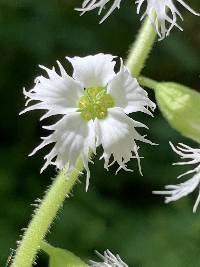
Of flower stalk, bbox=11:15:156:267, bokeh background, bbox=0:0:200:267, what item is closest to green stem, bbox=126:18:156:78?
flower stalk, bbox=11:15:156:267

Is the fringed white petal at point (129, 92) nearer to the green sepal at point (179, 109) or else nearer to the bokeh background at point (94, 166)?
the green sepal at point (179, 109)

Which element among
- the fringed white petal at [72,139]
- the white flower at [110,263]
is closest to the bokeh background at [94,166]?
the white flower at [110,263]

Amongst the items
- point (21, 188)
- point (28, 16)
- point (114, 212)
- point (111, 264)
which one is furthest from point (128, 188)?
point (111, 264)

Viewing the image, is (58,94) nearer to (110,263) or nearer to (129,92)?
(129,92)

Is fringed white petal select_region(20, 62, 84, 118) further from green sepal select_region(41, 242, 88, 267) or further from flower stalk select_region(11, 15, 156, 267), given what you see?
green sepal select_region(41, 242, 88, 267)

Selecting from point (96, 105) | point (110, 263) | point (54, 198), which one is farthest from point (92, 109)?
point (110, 263)

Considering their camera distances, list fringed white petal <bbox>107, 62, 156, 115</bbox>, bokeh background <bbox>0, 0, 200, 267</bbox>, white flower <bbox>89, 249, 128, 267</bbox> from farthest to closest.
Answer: bokeh background <bbox>0, 0, 200, 267</bbox>
white flower <bbox>89, 249, 128, 267</bbox>
fringed white petal <bbox>107, 62, 156, 115</bbox>
